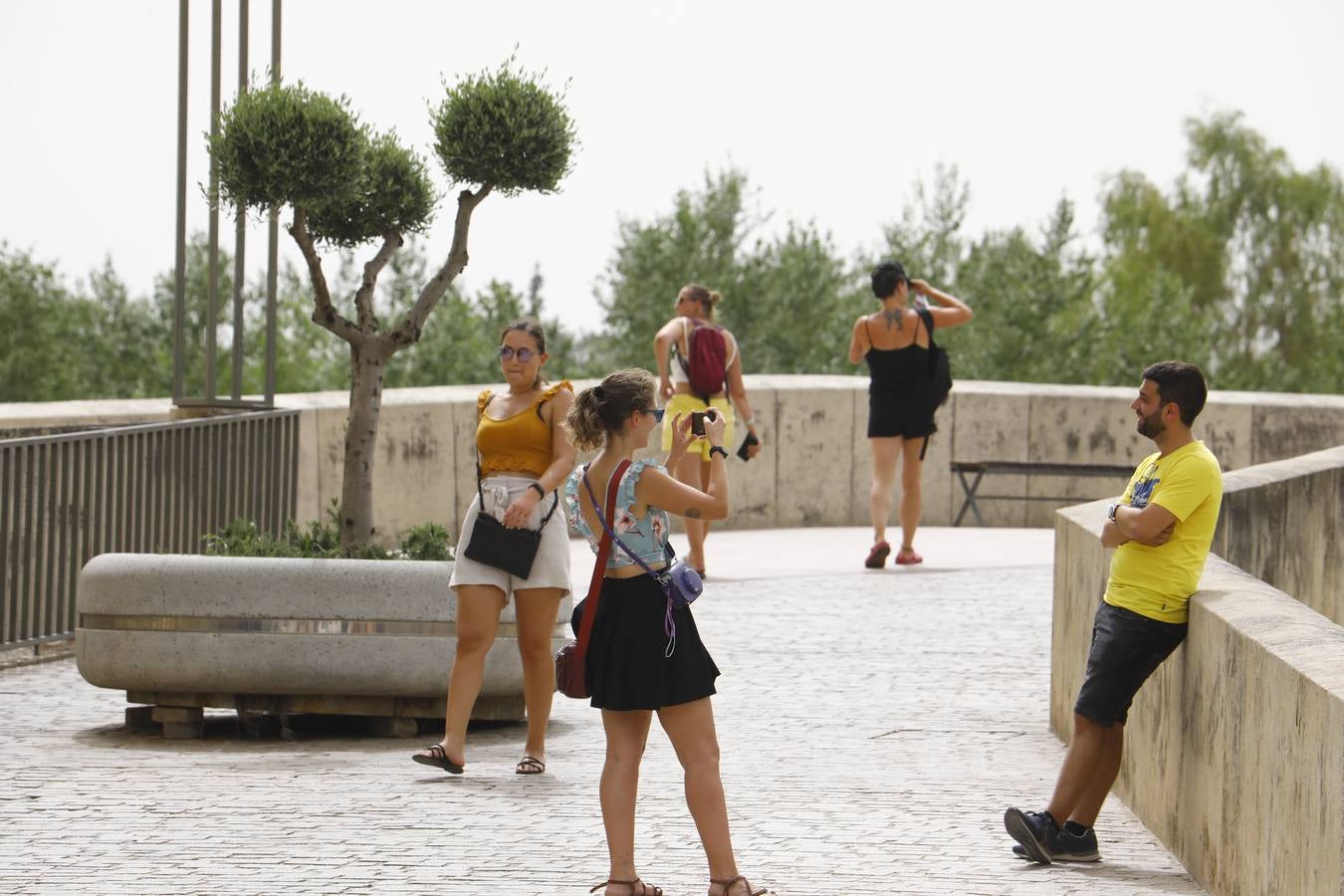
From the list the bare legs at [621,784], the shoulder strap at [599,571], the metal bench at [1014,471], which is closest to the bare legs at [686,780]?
the bare legs at [621,784]

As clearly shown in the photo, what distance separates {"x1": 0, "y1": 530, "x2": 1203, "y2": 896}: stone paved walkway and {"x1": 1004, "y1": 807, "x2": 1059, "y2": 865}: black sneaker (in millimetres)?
54

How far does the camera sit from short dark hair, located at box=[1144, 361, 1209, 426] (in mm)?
5438

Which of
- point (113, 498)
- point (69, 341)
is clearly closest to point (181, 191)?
point (113, 498)

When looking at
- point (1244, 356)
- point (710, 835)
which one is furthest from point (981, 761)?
point (1244, 356)

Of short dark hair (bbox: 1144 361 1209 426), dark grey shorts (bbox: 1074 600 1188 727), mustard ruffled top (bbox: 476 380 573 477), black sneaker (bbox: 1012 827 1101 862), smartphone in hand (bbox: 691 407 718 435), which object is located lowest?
black sneaker (bbox: 1012 827 1101 862)

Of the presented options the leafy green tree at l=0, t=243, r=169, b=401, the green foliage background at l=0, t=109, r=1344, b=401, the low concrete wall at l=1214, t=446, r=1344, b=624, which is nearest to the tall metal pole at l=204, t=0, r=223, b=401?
the low concrete wall at l=1214, t=446, r=1344, b=624

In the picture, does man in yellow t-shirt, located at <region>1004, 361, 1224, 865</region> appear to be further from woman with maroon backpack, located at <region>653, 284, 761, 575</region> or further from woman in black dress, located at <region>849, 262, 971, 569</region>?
woman in black dress, located at <region>849, 262, 971, 569</region>

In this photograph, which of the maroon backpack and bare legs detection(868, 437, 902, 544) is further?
bare legs detection(868, 437, 902, 544)

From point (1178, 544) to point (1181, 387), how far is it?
418 mm

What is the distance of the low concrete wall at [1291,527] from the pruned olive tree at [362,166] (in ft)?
10.9

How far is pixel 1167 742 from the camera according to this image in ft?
18.5

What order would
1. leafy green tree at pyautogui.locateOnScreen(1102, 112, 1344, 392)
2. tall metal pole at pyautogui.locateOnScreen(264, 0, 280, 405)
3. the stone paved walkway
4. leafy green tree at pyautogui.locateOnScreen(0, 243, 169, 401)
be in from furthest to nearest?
leafy green tree at pyautogui.locateOnScreen(0, 243, 169, 401) < leafy green tree at pyautogui.locateOnScreen(1102, 112, 1344, 392) < tall metal pole at pyautogui.locateOnScreen(264, 0, 280, 405) < the stone paved walkway

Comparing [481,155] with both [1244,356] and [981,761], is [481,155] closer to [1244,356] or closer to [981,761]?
[981,761]

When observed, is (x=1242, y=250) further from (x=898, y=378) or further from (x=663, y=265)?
(x=898, y=378)
